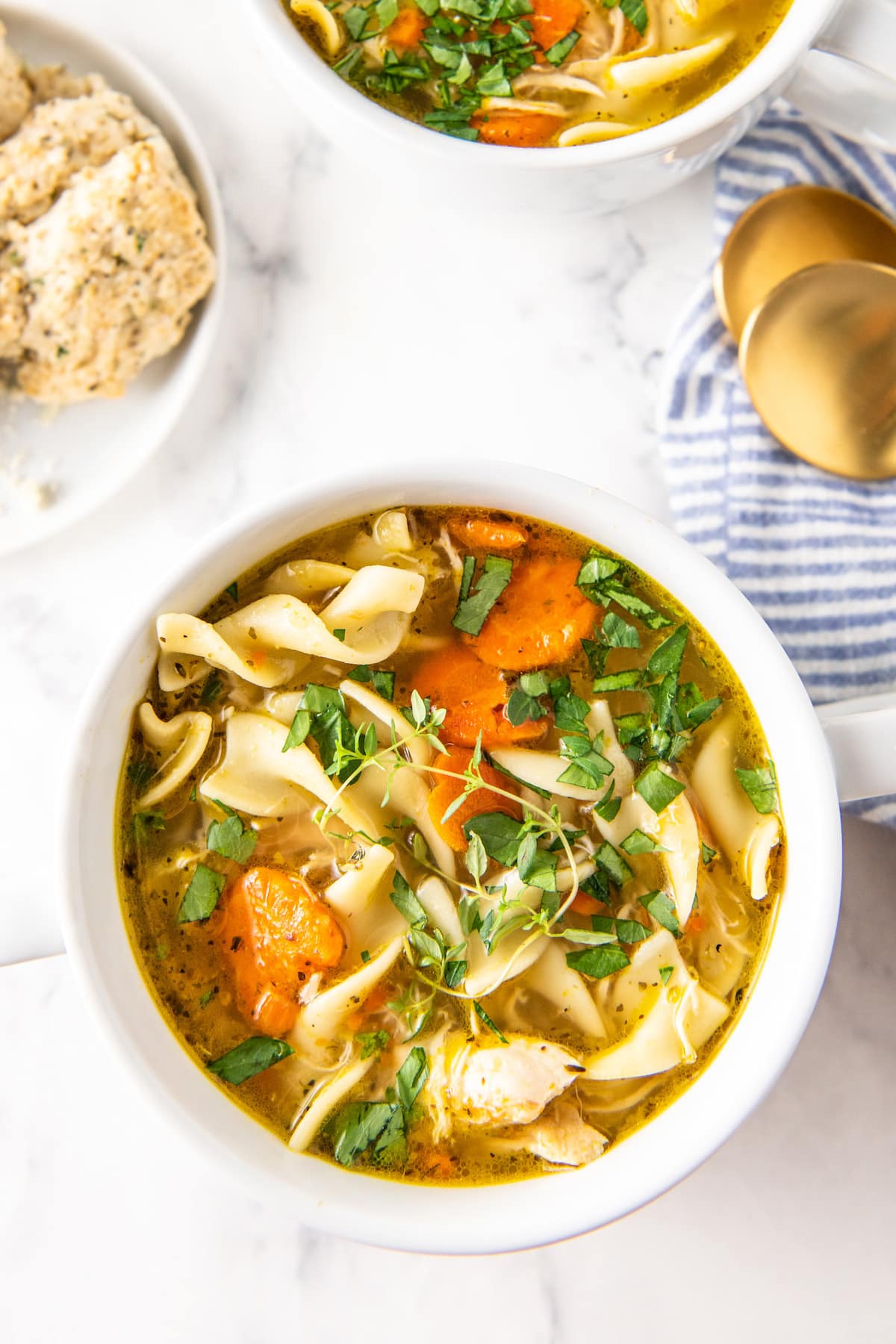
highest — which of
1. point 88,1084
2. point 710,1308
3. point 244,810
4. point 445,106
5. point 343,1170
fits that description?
point 445,106

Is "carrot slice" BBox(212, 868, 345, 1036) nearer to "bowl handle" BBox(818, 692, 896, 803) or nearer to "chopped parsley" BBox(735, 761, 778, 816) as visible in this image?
"chopped parsley" BBox(735, 761, 778, 816)

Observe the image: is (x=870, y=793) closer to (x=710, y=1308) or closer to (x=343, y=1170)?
(x=343, y=1170)

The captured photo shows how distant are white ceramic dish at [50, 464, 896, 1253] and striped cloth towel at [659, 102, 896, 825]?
1.54 feet

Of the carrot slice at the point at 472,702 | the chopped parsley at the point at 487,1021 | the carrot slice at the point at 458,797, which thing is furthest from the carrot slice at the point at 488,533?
the chopped parsley at the point at 487,1021

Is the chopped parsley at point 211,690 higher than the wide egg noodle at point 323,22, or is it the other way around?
the wide egg noodle at point 323,22

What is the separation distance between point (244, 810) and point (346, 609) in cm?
32

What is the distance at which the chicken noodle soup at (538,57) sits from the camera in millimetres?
1730

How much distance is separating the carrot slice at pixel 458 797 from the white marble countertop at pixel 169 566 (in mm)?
679

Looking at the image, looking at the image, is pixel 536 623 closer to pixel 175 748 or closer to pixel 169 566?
pixel 175 748

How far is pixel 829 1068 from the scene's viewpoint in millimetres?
2064

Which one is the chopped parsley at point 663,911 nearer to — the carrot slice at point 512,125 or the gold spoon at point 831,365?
the gold spoon at point 831,365

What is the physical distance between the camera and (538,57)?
177 centimetres

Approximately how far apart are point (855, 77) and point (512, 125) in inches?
19.8

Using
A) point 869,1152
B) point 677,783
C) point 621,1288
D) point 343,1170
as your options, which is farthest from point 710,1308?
point 677,783
